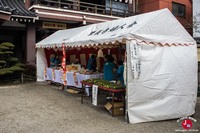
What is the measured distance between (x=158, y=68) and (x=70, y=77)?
5.50 meters

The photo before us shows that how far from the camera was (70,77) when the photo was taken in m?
11.2

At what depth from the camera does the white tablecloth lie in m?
10.2

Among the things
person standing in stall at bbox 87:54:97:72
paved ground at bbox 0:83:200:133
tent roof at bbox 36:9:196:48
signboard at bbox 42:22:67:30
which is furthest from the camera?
signboard at bbox 42:22:67:30

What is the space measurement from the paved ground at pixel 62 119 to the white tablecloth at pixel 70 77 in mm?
1164

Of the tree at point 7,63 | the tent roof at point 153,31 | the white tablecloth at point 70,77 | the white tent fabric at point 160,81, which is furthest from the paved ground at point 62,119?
the tree at point 7,63

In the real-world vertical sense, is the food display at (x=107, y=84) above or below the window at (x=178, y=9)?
below

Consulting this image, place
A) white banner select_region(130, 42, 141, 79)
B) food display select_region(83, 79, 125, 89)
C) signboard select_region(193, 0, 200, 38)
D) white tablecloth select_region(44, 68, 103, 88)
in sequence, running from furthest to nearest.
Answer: signboard select_region(193, 0, 200, 38) → white tablecloth select_region(44, 68, 103, 88) → food display select_region(83, 79, 125, 89) → white banner select_region(130, 42, 141, 79)

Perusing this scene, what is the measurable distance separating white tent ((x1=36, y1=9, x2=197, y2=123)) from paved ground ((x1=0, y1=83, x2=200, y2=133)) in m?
0.44

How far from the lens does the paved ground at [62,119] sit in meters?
5.82

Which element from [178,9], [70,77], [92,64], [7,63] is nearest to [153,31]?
A: [70,77]

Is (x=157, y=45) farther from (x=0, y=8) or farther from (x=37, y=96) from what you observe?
(x=0, y=8)

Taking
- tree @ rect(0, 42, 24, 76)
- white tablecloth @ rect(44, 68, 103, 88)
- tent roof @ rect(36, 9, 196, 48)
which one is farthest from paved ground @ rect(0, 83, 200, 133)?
tree @ rect(0, 42, 24, 76)

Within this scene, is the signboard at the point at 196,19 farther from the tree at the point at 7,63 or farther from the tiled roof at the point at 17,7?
the tree at the point at 7,63

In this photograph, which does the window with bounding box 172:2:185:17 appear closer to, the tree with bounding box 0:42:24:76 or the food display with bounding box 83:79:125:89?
the tree with bounding box 0:42:24:76
